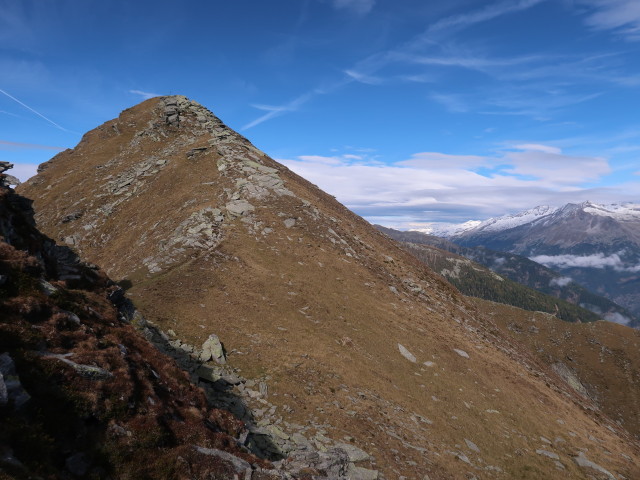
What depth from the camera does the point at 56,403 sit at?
12.4 m

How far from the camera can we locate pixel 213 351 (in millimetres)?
29578

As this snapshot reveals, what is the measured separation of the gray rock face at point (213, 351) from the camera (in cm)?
2886

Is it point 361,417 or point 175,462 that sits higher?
point 175,462

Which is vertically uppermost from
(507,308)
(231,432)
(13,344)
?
(13,344)

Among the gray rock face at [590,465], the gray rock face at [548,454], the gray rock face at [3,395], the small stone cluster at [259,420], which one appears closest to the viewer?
the gray rock face at [3,395]


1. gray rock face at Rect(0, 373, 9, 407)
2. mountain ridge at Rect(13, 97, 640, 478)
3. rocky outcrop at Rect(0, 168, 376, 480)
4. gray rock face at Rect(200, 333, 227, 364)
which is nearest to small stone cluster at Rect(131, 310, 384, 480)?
gray rock face at Rect(200, 333, 227, 364)

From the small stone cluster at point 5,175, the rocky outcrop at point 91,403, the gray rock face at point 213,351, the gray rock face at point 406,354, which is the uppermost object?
the small stone cluster at point 5,175

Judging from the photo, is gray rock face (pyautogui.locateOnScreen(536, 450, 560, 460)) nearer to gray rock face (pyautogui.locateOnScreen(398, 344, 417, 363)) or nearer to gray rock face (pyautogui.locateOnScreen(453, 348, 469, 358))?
gray rock face (pyautogui.locateOnScreen(453, 348, 469, 358))

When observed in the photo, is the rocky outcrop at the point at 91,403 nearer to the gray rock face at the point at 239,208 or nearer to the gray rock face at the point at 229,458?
the gray rock face at the point at 229,458

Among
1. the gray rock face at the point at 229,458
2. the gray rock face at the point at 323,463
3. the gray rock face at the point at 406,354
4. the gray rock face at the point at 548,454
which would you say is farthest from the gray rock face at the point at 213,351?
the gray rock face at the point at 548,454

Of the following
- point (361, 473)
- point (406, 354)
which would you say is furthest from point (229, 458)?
point (406, 354)

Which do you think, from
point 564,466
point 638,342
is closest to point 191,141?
point 564,466

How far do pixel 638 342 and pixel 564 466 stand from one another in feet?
540

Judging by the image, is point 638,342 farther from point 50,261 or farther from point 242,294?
point 50,261
